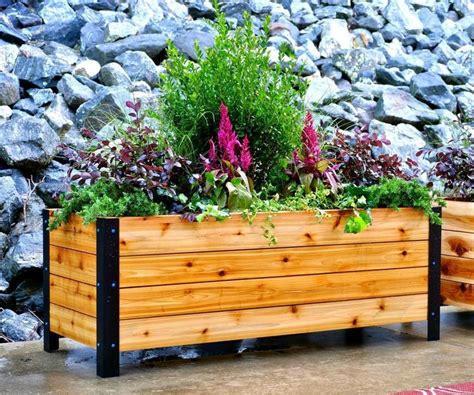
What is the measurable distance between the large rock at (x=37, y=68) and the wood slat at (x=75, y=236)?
483 centimetres

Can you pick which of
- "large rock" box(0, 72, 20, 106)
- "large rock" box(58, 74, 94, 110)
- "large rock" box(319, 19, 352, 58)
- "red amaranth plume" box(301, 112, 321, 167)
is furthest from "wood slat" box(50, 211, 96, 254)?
"large rock" box(319, 19, 352, 58)

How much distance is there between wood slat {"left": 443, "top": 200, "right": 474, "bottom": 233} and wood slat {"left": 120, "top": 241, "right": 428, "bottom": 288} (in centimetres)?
41

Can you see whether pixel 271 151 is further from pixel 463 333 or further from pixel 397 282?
pixel 463 333

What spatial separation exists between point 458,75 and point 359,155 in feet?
23.1

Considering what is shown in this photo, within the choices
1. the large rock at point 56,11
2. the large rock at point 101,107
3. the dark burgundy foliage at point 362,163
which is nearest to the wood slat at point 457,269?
the dark burgundy foliage at point 362,163

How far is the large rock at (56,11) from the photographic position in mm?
10617

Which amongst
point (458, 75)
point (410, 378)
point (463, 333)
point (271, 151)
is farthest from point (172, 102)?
point (458, 75)

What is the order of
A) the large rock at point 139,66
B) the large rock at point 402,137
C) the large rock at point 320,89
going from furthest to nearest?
the large rock at point 320,89, the large rock at point 139,66, the large rock at point 402,137

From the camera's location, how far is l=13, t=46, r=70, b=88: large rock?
8.62 metres

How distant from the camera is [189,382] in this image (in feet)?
11.6

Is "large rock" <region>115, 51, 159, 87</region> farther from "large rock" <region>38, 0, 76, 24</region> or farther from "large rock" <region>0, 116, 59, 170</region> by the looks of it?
"large rock" <region>0, 116, 59, 170</region>

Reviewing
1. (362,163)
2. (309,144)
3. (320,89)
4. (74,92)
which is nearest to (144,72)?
(74,92)

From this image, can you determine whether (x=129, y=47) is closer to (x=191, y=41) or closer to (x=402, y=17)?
(x=191, y=41)

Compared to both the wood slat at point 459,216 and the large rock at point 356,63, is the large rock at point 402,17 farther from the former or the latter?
the wood slat at point 459,216
